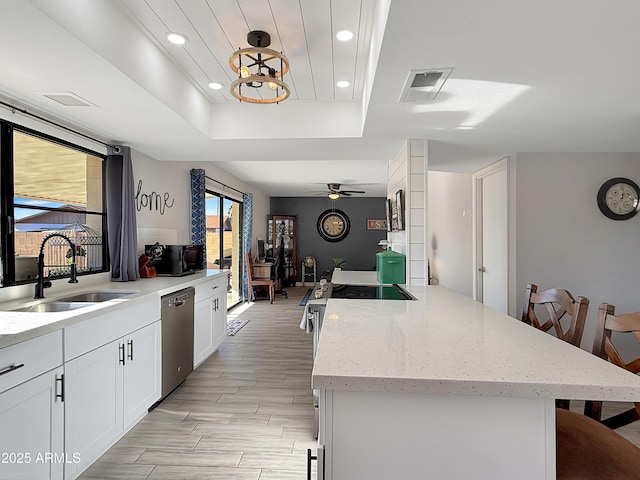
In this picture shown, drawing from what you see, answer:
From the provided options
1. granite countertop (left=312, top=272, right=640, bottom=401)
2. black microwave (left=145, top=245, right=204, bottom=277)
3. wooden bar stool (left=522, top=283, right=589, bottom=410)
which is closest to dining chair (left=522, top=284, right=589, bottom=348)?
wooden bar stool (left=522, top=283, right=589, bottom=410)

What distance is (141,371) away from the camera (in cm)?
252

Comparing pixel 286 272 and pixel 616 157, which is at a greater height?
pixel 616 157

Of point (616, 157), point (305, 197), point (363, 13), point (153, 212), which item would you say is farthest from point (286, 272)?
point (363, 13)

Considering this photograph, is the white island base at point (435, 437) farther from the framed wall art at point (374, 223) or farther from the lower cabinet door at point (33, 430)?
the framed wall art at point (374, 223)

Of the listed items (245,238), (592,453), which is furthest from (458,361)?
(245,238)

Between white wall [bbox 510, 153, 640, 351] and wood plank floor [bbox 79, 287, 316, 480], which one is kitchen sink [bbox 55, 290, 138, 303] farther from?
white wall [bbox 510, 153, 640, 351]

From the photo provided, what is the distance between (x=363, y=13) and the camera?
73.2 inches

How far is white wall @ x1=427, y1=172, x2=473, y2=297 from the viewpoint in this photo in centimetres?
505

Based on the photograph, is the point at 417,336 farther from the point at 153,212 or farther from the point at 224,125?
the point at 153,212

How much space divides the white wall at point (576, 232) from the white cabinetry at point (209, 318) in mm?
3111

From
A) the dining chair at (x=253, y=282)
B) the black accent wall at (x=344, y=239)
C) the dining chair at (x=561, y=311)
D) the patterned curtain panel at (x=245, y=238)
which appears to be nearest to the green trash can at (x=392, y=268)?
the dining chair at (x=561, y=311)

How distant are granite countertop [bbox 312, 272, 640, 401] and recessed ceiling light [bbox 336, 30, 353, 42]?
1541 mm

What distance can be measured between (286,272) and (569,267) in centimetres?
664

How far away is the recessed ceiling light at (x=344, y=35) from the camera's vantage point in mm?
2035
